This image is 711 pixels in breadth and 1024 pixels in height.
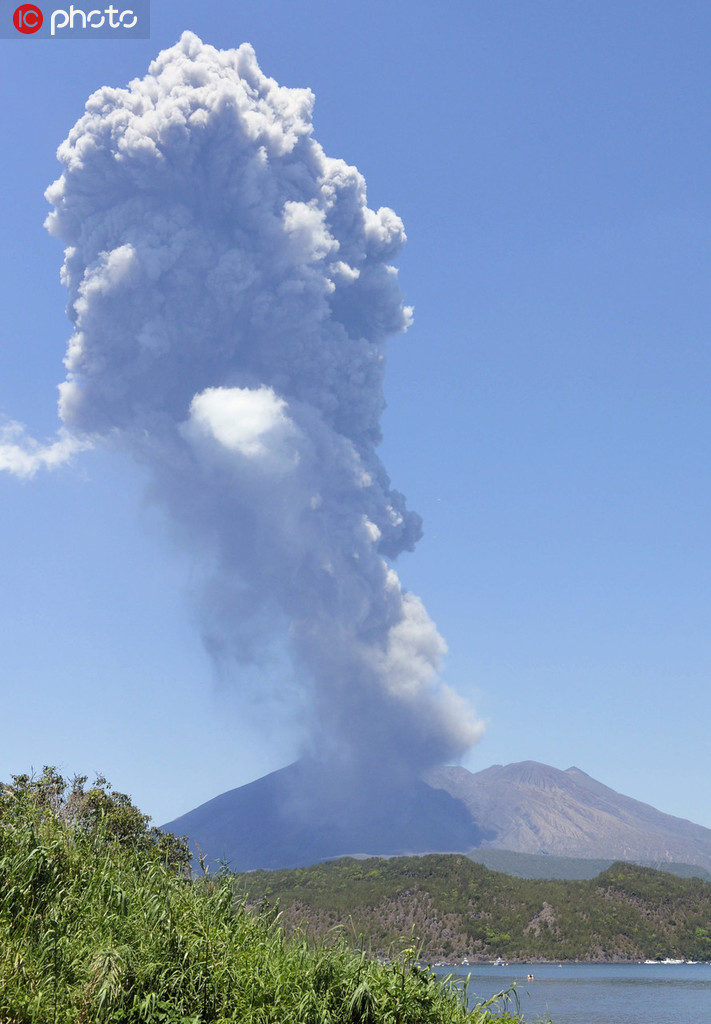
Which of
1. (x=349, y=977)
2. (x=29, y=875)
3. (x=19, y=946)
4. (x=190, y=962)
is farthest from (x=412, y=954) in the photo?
(x=29, y=875)

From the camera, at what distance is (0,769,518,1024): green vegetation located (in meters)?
10.7

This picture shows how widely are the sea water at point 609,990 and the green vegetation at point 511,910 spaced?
5.27 meters

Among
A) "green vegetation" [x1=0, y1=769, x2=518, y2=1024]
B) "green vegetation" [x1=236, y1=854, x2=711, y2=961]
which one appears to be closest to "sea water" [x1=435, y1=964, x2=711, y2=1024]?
"green vegetation" [x1=236, y1=854, x2=711, y2=961]

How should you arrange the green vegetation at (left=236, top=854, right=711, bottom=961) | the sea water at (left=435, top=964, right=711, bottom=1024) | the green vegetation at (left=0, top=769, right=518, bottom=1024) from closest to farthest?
the green vegetation at (left=0, top=769, right=518, bottom=1024), the sea water at (left=435, top=964, right=711, bottom=1024), the green vegetation at (left=236, top=854, right=711, bottom=961)

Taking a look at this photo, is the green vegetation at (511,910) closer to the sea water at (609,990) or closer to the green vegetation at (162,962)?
the sea water at (609,990)

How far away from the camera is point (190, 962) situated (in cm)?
1173

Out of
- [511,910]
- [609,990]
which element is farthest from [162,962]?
[511,910]

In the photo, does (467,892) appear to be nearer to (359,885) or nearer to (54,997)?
(359,885)

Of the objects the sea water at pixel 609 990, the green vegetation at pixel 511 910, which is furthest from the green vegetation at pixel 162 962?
the green vegetation at pixel 511 910

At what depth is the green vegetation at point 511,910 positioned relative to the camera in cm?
17088

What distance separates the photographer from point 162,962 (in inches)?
453

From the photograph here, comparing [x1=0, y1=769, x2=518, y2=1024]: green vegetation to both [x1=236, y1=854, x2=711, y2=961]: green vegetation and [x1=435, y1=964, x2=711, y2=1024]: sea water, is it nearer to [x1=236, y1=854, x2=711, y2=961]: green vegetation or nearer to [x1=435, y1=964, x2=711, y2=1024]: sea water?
[x1=435, y1=964, x2=711, y2=1024]: sea water

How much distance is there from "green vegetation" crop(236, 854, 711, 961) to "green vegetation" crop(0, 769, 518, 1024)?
160m

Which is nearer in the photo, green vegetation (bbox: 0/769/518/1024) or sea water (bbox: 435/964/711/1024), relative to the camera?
green vegetation (bbox: 0/769/518/1024)
